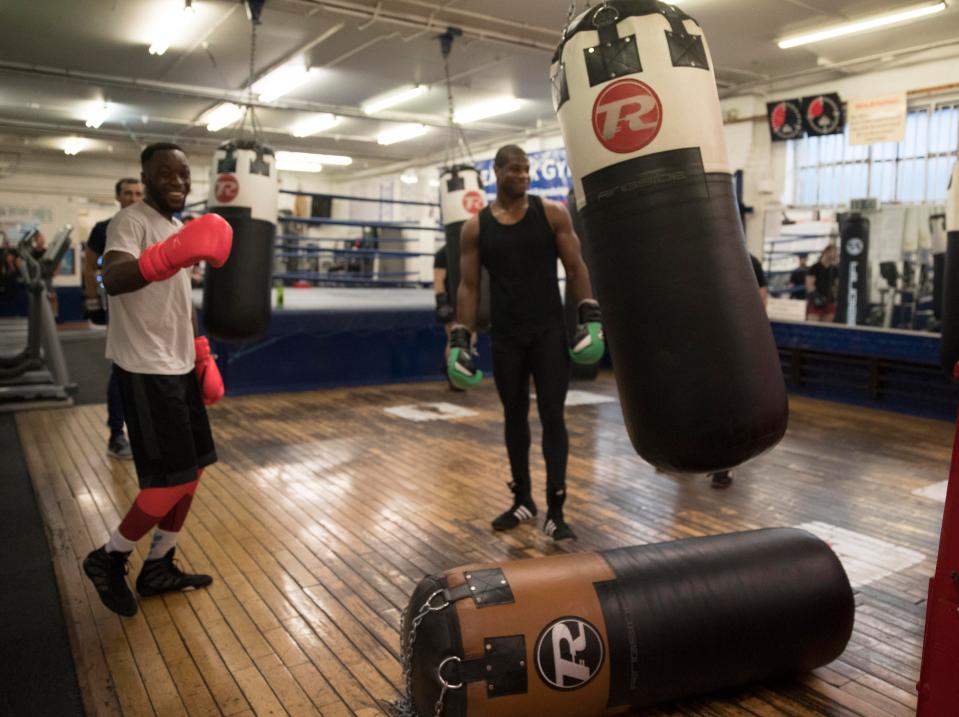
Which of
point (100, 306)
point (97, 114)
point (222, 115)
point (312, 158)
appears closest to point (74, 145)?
point (97, 114)

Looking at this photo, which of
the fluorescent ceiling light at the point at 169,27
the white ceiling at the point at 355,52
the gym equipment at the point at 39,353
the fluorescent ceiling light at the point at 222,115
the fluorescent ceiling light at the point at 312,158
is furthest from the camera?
the fluorescent ceiling light at the point at 312,158

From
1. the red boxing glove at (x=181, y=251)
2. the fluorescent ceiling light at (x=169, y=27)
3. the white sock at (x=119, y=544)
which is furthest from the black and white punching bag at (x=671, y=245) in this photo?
the fluorescent ceiling light at (x=169, y=27)

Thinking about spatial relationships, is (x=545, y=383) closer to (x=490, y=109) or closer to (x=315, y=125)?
(x=490, y=109)

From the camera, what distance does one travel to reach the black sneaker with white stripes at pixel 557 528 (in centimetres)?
294

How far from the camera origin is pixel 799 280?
7.12 metres

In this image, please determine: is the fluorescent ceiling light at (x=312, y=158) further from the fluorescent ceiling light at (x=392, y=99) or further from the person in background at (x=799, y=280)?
the person in background at (x=799, y=280)

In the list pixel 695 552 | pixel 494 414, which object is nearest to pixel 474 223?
pixel 695 552

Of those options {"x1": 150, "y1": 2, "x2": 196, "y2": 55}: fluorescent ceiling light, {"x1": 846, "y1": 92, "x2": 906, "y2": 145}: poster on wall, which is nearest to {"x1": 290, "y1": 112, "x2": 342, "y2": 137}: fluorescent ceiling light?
{"x1": 150, "y1": 2, "x2": 196, "y2": 55}: fluorescent ceiling light

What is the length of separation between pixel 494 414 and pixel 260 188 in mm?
2513

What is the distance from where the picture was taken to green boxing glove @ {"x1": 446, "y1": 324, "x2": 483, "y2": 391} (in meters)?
2.65

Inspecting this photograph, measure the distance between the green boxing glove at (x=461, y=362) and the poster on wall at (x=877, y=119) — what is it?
18.3 feet

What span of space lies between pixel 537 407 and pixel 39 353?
14.1 ft

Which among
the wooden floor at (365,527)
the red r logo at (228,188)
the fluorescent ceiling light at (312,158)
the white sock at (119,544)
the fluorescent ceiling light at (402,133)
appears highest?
the fluorescent ceiling light at (402,133)

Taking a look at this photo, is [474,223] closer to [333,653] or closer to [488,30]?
[333,653]
